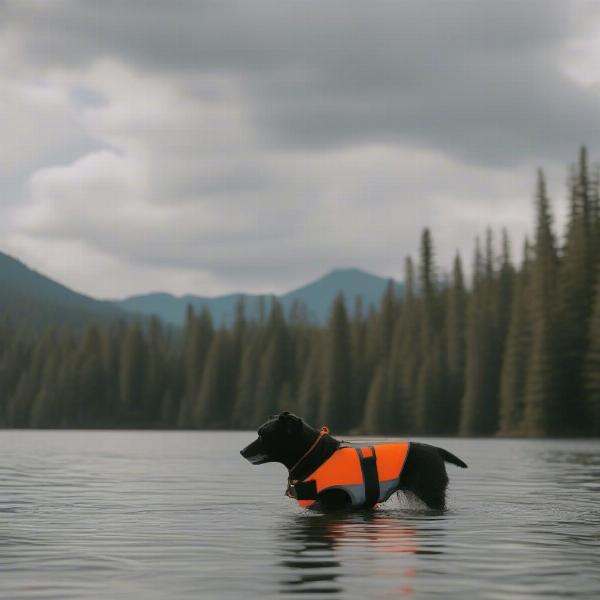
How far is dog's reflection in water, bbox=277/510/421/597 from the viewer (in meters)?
10.5

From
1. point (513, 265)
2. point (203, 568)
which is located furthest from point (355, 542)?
point (513, 265)

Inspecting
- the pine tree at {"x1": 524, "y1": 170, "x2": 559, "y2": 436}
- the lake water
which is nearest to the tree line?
the pine tree at {"x1": 524, "y1": 170, "x2": 559, "y2": 436}

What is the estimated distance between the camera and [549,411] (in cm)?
9475

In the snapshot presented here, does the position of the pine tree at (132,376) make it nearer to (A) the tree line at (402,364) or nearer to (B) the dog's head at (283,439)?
(A) the tree line at (402,364)

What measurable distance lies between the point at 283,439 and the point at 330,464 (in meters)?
0.79

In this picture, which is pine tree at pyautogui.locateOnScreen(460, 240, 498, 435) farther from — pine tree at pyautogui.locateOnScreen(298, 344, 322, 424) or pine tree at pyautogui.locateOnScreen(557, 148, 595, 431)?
pine tree at pyautogui.locateOnScreen(298, 344, 322, 424)

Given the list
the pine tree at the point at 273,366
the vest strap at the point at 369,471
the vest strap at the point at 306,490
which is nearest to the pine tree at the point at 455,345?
the pine tree at the point at 273,366

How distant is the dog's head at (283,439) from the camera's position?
17.2 metres

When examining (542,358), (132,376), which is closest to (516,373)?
(542,358)

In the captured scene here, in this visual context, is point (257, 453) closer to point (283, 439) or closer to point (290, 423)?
point (283, 439)

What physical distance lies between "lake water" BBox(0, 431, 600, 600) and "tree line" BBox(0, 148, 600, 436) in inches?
2857

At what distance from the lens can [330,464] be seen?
56.2 feet

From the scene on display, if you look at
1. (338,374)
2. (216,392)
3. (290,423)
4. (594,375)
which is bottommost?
(290,423)

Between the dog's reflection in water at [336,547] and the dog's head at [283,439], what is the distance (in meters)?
0.97
